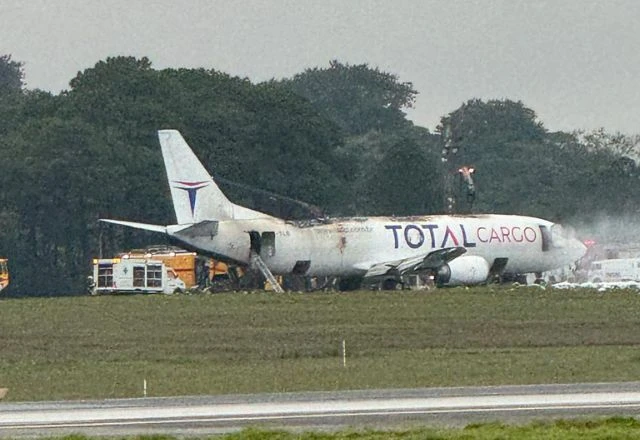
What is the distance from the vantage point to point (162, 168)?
10181 cm

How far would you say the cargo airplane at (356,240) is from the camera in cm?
7344

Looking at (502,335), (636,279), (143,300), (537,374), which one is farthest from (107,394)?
(636,279)

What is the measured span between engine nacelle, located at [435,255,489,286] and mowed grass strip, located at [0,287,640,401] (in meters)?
7.19

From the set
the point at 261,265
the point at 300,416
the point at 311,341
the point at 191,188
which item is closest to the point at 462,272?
the point at 261,265

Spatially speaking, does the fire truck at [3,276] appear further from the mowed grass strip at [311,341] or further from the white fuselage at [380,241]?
the mowed grass strip at [311,341]

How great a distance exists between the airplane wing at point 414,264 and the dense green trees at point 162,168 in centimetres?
954

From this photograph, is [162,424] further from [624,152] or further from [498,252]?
[624,152]

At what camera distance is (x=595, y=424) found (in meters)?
28.0

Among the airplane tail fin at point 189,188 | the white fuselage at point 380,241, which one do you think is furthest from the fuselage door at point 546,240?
the airplane tail fin at point 189,188

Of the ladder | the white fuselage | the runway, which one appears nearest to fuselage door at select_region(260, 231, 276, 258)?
the white fuselage

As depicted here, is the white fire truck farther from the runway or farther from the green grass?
the green grass

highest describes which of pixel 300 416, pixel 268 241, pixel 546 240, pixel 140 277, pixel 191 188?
pixel 191 188

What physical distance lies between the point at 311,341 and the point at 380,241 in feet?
82.8

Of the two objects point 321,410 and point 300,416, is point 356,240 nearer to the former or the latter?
point 321,410
